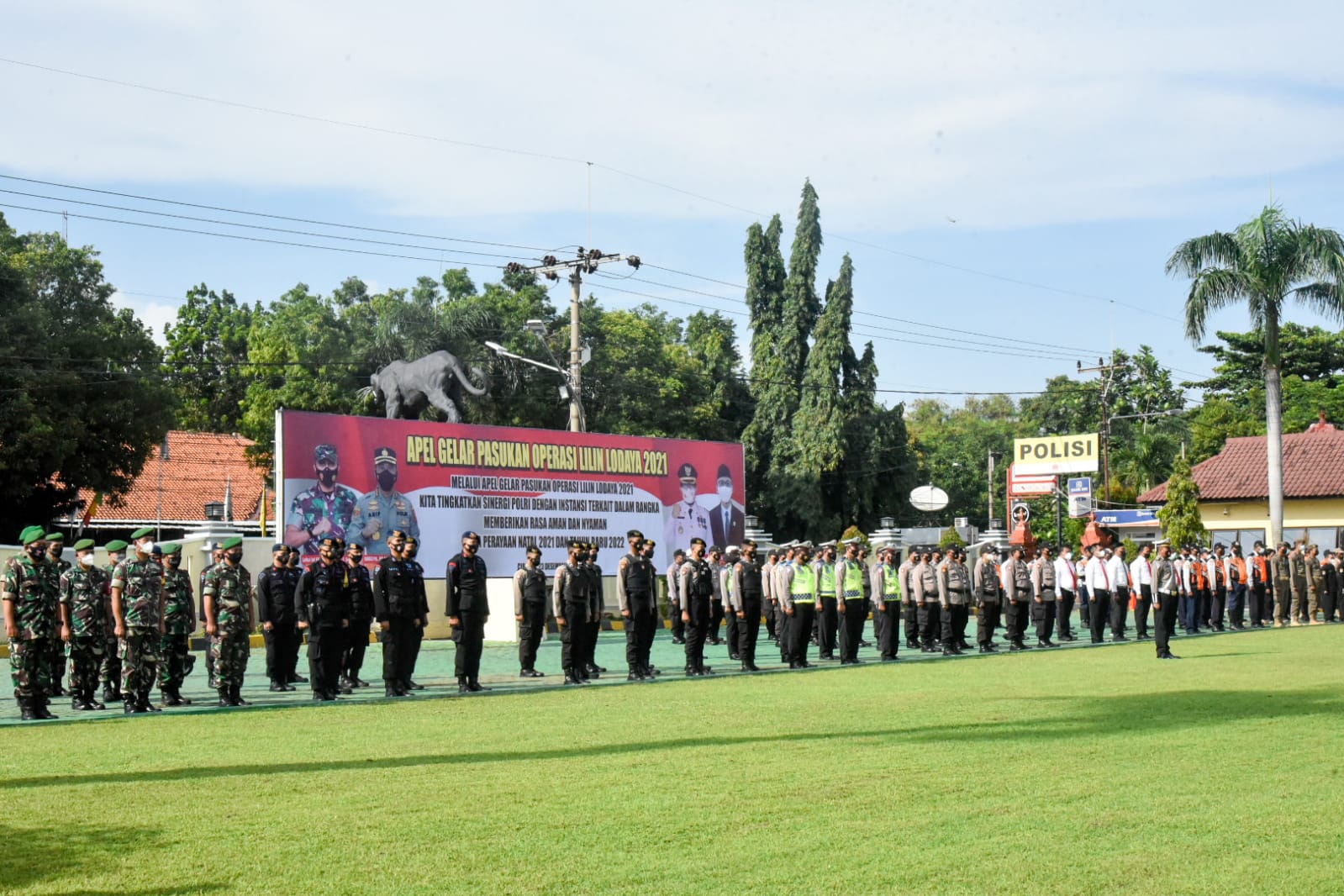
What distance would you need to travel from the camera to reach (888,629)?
20.8m

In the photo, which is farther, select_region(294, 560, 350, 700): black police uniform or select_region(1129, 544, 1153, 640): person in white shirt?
select_region(1129, 544, 1153, 640): person in white shirt

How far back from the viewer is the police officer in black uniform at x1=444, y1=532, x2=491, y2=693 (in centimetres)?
1568

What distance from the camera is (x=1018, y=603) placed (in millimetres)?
23734

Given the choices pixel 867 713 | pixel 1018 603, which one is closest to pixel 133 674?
pixel 867 713

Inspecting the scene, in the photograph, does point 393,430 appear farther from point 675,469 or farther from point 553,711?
point 553,711

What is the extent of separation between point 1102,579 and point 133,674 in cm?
1720

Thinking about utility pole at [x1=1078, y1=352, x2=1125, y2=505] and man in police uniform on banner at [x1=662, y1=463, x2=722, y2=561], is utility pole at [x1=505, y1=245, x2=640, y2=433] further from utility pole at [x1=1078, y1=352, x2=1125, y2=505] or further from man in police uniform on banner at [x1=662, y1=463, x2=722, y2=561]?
utility pole at [x1=1078, y1=352, x2=1125, y2=505]

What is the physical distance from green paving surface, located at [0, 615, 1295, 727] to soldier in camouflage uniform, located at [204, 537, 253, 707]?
0.95 ft

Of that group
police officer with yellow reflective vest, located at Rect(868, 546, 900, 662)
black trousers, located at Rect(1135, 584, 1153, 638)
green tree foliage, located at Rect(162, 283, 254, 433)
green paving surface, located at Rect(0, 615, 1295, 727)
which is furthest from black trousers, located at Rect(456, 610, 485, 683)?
green tree foliage, located at Rect(162, 283, 254, 433)

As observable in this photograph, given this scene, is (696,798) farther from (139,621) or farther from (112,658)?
(112,658)

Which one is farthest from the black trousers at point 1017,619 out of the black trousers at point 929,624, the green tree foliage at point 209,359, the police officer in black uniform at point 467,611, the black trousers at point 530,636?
the green tree foliage at point 209,359

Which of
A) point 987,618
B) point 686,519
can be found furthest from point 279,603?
point 686,519

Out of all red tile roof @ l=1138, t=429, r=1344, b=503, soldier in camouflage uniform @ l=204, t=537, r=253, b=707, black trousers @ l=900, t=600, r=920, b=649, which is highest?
red tile roof @ l=1138, t=429, r=1344, b=503

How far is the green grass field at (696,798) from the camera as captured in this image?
5.97 metres
